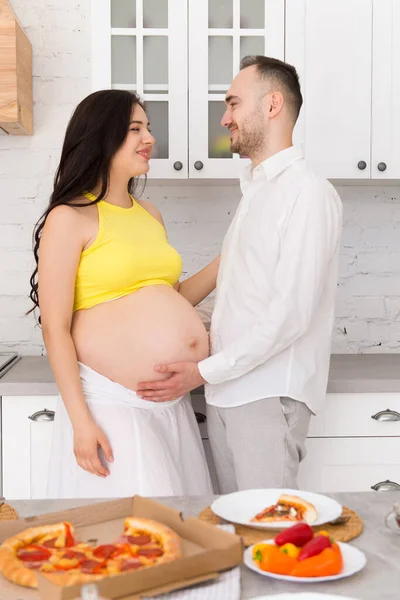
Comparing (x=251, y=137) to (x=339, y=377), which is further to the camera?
(x=339, y=377)

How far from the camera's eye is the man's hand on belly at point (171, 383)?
6.68ft

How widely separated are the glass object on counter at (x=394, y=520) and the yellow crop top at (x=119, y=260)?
108cm

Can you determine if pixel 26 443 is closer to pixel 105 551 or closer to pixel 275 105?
pixel 275 105

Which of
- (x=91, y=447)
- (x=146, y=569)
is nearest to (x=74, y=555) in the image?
(x=146, y=569)

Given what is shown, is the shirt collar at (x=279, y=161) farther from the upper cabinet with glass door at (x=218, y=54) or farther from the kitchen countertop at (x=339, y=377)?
the kitchen countertop at (x=339, y=377)

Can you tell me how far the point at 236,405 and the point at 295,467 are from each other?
228mm

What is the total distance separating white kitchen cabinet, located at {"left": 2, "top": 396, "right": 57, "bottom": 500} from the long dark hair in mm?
564

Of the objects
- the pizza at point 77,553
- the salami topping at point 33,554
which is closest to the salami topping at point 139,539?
the pizza at point 77,553

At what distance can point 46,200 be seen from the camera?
3.05 m

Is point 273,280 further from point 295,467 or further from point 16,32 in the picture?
point 16,32

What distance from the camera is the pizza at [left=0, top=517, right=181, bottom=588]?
908 mm

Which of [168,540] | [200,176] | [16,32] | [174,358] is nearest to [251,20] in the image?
[200,176]

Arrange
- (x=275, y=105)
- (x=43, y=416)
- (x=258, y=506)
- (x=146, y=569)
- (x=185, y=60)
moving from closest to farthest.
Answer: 1. (x=146, y=569)
2. (x=258, y=506)
3. (x=275, y=105)
4. (x=43, y=416)
5. (x=185, y=60)

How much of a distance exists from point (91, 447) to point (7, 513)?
2.35ft
